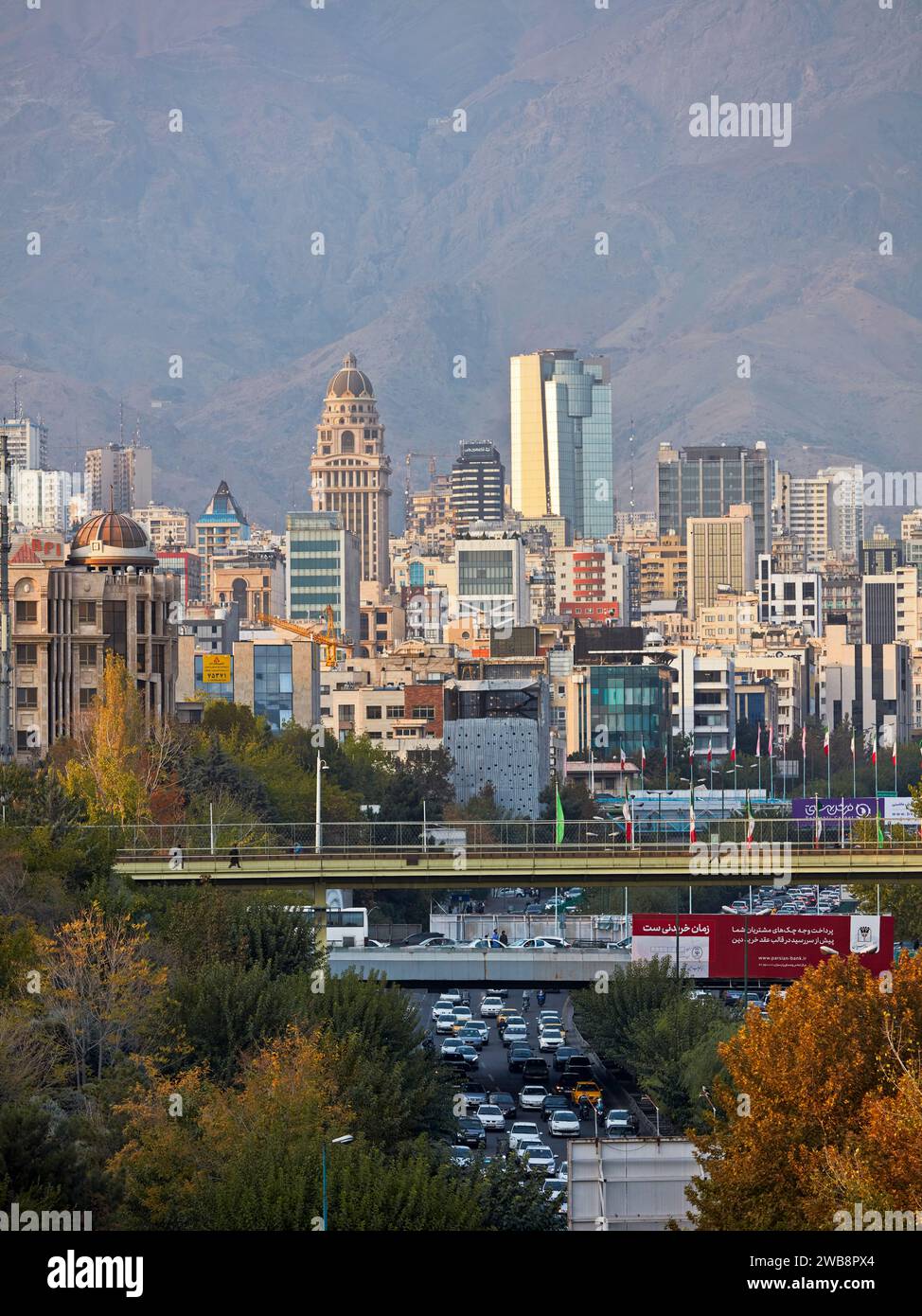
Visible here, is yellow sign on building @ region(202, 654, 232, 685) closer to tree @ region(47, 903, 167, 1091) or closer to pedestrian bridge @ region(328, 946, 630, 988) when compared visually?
pedestrian bridge @ region(328, 946, 630, 988)

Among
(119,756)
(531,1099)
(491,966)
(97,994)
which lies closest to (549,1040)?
(491,966)

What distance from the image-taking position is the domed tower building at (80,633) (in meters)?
96.2

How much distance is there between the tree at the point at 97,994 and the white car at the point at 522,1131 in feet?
30.9

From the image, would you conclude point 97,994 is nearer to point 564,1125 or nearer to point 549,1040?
point 564,1125

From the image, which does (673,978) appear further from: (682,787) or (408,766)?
(682,787)

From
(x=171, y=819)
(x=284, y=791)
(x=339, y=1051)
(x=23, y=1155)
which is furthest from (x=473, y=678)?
(x=23, y=1155)

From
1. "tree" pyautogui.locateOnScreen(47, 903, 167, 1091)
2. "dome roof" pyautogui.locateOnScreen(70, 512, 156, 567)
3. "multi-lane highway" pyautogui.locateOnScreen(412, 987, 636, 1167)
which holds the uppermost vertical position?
"dome roof" pyautogui.locateOnScreen(70, 512, 156, 567)

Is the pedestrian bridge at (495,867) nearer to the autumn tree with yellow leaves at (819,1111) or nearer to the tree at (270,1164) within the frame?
the tree at (270,1164)

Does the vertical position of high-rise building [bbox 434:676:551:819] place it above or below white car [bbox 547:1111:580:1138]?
above

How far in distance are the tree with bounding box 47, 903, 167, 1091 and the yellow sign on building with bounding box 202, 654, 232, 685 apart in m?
99.1

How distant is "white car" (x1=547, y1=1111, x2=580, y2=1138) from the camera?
58.4 meters

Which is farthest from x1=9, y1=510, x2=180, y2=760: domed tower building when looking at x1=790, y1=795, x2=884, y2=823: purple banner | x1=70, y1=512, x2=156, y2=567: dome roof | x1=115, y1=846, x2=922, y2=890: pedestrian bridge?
x1=115, y1=846, x2=922, y2=890: pedestrian bridge

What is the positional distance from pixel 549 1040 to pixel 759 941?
7.59m

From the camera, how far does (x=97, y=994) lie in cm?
4781
